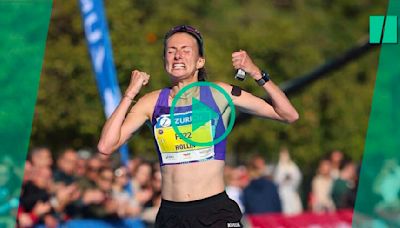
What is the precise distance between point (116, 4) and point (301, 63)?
919cm

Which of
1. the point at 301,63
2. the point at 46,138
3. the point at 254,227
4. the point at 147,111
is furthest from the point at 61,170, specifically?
the point at 301,63

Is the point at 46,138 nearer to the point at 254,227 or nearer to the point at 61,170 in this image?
the point at 61,170

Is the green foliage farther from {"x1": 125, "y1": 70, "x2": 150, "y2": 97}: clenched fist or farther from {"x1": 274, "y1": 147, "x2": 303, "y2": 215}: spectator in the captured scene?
{"x1": 125, "y1": 70, "x2": 150, "y2": 97}: clenched fist

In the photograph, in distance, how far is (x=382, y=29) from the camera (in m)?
6.96

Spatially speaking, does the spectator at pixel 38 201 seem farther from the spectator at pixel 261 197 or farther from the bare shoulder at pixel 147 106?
the bare shoulder at pixel 147 106

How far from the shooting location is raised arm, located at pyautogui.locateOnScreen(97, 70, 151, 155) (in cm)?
606

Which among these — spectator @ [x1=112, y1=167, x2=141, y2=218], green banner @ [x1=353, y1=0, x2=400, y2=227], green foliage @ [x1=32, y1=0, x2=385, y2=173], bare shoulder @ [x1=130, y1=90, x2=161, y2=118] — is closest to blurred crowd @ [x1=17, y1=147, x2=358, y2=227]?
spectator @ [x1=112, y1=167, x2=141, y2=218]

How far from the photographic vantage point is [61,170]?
34.2 feet

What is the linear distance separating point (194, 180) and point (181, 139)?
0.27m

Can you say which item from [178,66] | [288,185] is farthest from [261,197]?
[178,66]

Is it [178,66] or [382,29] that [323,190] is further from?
[178,66]

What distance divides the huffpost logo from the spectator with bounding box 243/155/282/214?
20.3 ft

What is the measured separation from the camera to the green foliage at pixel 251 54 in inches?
403

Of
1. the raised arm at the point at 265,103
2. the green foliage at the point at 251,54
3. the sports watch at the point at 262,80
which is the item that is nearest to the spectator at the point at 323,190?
the green foliage at the point at 251,54
